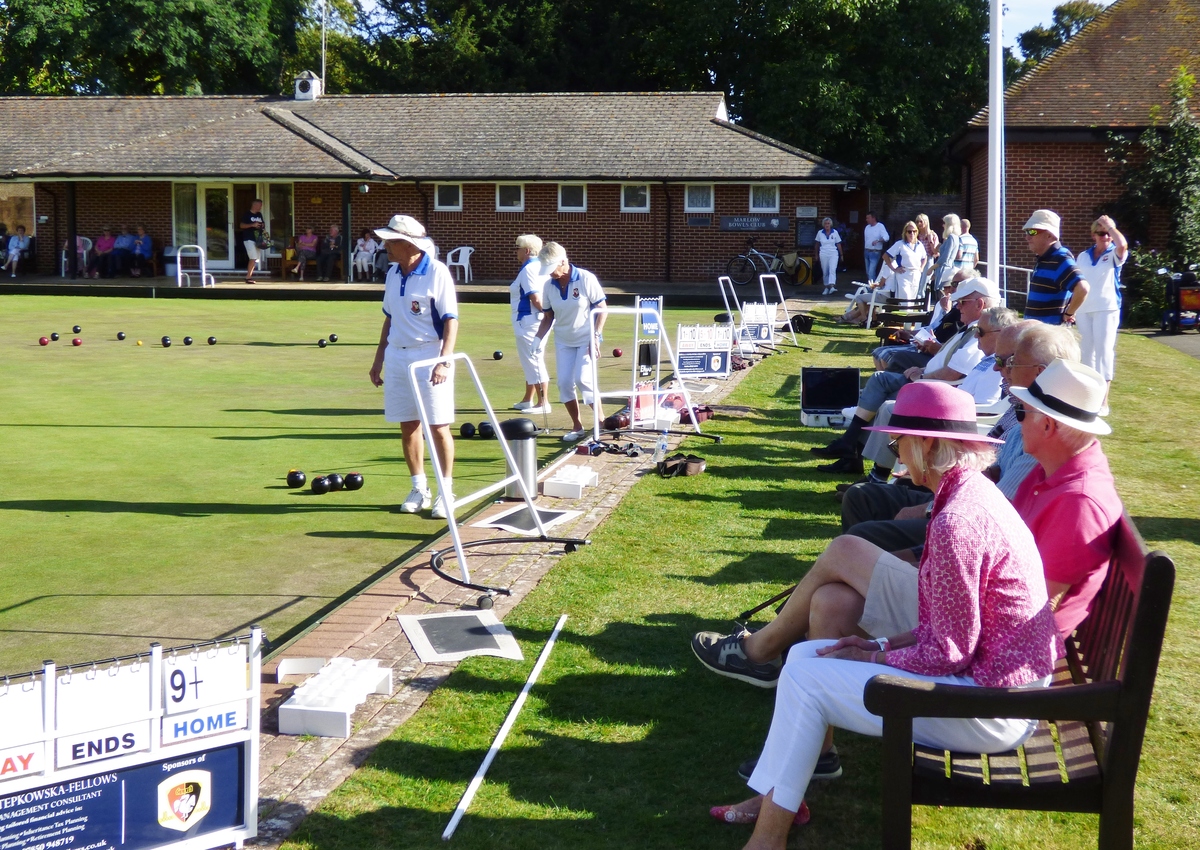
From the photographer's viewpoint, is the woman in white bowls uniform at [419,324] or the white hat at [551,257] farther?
the white hat at [551,257]

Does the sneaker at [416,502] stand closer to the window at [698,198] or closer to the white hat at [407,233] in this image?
the white hat at [407,233]

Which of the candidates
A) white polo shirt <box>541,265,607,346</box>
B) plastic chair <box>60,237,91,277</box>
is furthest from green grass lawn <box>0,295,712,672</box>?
plastic chair <box>60,237,91,277</box>

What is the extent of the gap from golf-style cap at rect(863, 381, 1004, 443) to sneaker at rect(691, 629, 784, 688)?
59.9 inches

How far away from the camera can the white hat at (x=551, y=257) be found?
34.0ft

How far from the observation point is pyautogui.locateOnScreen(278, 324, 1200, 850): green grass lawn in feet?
11.8

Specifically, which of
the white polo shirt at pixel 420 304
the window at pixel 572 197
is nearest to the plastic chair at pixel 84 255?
the window at pixel 572 197

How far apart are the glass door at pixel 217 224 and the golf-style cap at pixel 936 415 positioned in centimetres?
3418

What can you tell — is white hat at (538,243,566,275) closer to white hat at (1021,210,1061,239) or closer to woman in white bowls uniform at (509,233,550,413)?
woman in white bowls uniform at (509,233,550,413)

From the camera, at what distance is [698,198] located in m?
33.6

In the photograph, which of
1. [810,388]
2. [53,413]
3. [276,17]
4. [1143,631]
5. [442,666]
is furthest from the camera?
[276,17]

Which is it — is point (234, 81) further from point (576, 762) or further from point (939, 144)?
point (576, 762)

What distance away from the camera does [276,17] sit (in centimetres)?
5209

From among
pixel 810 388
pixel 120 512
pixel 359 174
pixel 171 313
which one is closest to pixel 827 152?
pixel 359 174

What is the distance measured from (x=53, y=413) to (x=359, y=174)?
21.4 m
